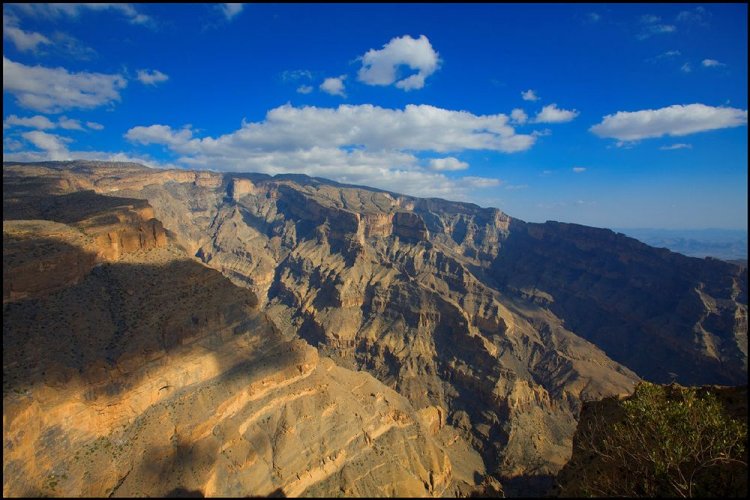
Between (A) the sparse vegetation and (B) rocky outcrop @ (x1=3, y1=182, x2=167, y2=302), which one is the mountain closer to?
(B) rocky outcrop @ (x1=3, y1=182, x2=167, y2=302)

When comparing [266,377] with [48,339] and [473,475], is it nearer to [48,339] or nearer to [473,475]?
[48,339]

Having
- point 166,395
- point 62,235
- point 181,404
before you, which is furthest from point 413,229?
point 166,395

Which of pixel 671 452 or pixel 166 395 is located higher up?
pixel 671 452

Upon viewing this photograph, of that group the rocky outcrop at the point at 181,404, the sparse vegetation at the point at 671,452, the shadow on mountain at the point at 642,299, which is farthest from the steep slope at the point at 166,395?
the shadow on mountain at the point at 642,299

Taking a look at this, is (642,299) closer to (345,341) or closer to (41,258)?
(345,341)

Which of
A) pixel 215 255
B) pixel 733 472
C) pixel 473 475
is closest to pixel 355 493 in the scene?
pixel 473 475

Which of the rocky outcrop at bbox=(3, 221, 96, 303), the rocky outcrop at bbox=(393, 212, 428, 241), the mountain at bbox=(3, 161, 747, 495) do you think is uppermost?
the rocky outcrop at bbox=(393, 212, 428, 241)

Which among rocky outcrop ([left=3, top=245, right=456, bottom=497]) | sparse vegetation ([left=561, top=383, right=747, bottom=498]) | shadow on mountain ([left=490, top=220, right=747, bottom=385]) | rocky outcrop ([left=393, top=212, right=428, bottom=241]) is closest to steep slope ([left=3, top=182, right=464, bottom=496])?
rocky outcrop ([left=3, top=245, right=456, bottom=497])

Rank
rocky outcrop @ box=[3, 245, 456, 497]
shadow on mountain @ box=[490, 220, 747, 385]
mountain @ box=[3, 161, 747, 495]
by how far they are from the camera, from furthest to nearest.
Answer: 1. shadow on mountain @ box=[490, 220, 747, 385]
2. mountain @ box=[3, 161, 747, 495]
3. rocky outcrop @ box=[3, 245, 456, 497]
